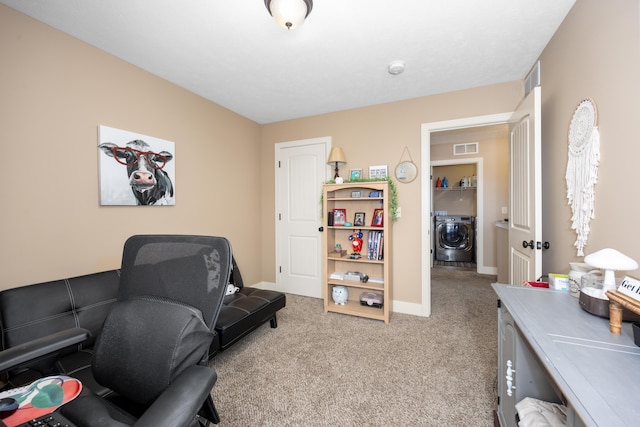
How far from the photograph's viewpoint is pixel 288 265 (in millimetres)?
3568

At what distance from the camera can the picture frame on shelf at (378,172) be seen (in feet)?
9.71

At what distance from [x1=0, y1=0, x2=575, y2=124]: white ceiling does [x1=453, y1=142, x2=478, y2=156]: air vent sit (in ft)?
7.71

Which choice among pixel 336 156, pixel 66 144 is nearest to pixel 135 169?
pixel 66 144

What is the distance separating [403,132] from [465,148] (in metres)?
2.48

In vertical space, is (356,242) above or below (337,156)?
below

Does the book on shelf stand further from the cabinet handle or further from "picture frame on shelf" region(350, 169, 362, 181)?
the cabinet handle

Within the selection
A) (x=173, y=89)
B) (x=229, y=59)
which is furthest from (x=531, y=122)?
(x=173, y=89)

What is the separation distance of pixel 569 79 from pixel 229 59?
244 cm

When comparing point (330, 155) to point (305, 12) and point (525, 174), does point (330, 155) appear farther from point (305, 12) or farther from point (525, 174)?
point (525, 174)

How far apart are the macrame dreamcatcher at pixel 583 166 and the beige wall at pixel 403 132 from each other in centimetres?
120

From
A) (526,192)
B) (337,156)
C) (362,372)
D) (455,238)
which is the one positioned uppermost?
(337,156)

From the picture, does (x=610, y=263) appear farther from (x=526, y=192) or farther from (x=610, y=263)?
(x=526, y=192)

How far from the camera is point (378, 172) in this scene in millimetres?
3002

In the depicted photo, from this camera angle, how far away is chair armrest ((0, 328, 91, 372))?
881 millimetres
